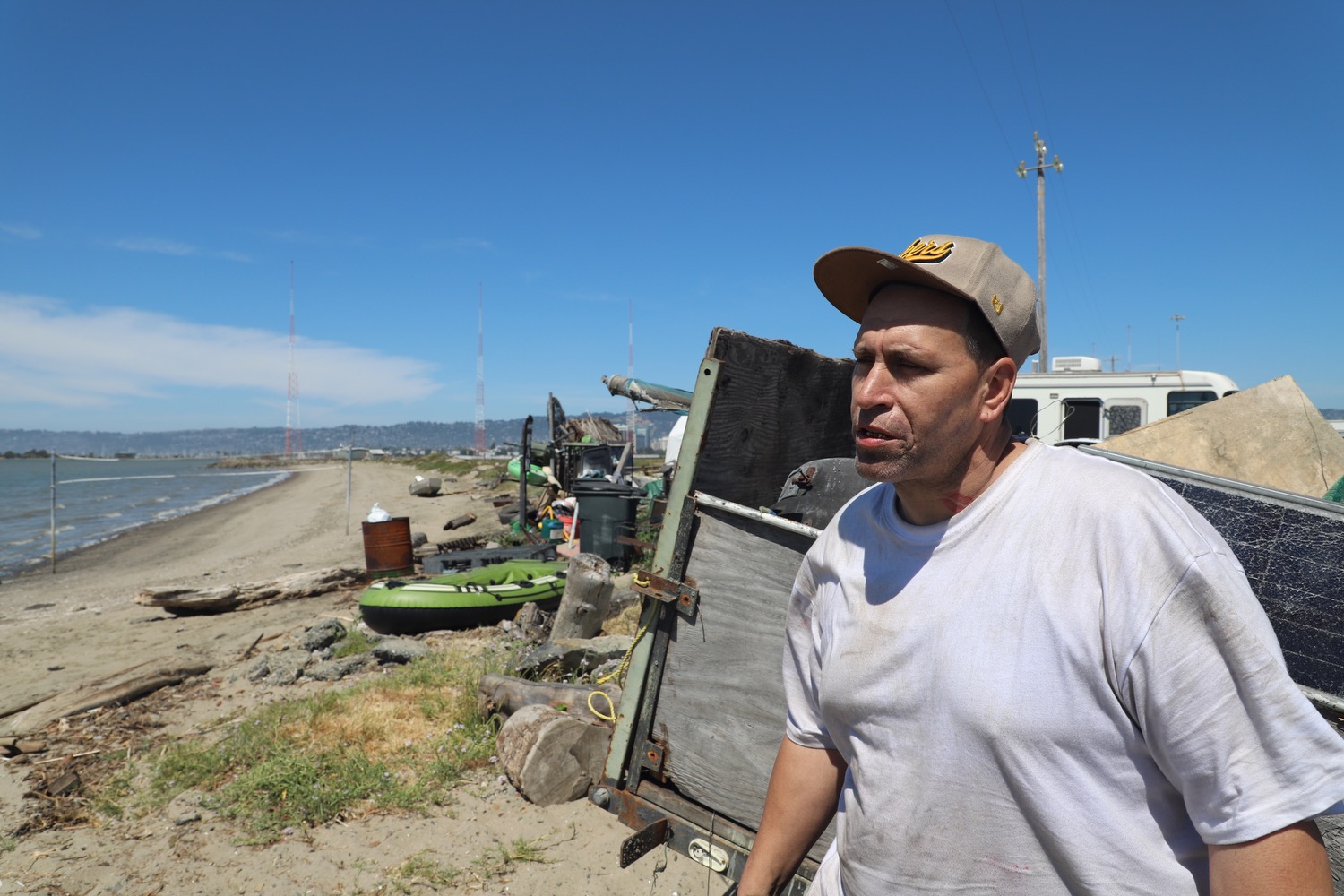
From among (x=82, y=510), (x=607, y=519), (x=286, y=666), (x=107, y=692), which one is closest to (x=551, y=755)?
(x=286, y=666)

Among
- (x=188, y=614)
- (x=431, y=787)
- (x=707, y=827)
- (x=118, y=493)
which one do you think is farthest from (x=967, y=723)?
(x=118, y=493)

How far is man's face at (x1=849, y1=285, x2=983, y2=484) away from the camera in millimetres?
1330

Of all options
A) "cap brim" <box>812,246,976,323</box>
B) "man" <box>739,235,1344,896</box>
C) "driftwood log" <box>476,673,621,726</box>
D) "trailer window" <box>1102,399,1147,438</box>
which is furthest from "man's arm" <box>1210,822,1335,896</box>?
"trailer window" <box>1102,399,1147,438</box>

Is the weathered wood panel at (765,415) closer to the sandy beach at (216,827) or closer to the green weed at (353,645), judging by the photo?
the sandy beach at (216,827)

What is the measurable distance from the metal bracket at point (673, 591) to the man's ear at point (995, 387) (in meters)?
1.36

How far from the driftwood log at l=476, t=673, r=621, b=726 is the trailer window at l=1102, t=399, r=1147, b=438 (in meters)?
8.33

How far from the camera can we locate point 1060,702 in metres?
1.13

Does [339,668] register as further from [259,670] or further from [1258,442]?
[1258,442]

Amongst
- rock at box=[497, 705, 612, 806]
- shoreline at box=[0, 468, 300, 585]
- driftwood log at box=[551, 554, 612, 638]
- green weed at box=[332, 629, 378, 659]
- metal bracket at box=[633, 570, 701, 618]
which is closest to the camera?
metal bracket at box=[633, 570, 701, 618]

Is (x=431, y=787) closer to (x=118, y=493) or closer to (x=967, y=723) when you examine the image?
(x=967, y=723)

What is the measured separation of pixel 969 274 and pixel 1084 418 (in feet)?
33.8

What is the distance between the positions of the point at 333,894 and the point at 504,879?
785mm

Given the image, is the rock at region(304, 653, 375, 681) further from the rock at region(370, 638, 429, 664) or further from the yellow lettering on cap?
the yellow lettering on cap

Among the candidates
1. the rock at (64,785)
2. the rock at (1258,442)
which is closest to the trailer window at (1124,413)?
the rock at (1258,442)
